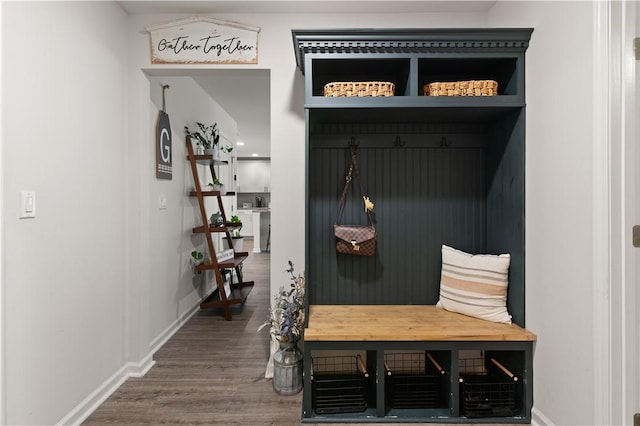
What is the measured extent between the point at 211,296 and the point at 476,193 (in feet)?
10.7

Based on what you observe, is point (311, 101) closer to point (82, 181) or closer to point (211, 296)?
point (82, 181)

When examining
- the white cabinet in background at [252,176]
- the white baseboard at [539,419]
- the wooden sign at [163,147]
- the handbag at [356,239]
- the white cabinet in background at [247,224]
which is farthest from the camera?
the white cabinet in background at [252,176]

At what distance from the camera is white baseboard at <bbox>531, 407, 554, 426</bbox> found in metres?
1.78

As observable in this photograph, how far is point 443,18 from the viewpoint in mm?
2357

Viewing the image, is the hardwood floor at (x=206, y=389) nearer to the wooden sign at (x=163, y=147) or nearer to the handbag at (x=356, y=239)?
the handbag at (x=356, y=239)

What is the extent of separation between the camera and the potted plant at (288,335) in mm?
2188

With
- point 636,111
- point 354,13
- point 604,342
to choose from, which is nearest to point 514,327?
point 604,342

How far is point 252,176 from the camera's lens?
1039cm

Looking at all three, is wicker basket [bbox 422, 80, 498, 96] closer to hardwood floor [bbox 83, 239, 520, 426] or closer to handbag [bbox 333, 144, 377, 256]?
handbag [bbox 333, 144, 377, 256]

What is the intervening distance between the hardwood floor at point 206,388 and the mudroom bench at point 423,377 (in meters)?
0.32

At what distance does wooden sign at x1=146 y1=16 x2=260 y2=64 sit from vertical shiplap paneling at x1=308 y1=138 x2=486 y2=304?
2.76 feet

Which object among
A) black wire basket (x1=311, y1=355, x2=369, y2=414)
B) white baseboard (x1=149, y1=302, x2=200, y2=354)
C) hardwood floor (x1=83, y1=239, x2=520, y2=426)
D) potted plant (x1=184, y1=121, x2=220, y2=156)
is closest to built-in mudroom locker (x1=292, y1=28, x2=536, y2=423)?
A: black wire basket (x1=311, y1=355, x2=369, y2=414)

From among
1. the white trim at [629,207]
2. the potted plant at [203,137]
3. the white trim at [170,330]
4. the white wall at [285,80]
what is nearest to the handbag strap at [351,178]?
the white wall at [285,80]

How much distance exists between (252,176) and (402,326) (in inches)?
353
